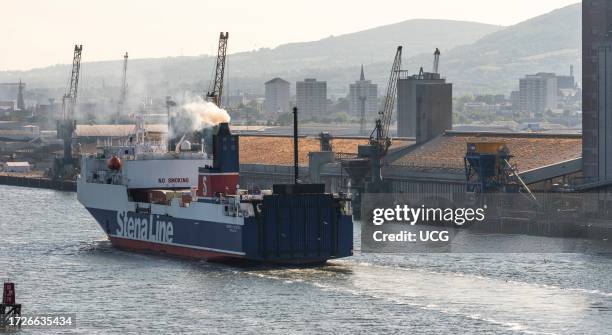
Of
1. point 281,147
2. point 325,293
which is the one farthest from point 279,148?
point 325,293

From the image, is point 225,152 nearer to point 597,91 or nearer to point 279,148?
point 597,91

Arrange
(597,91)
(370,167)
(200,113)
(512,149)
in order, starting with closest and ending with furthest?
(200,113) → (597,91) → (370,167) → (512,149)

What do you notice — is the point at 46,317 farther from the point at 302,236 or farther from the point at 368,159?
the point at 368,159

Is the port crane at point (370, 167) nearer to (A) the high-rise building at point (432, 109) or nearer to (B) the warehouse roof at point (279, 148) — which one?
(A) the high-rise building at point (432, 109)

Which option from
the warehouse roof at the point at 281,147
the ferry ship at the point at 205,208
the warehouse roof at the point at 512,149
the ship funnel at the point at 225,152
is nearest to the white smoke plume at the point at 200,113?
the ferry ship at the point at 205,208

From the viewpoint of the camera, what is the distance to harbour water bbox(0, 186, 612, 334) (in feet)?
202

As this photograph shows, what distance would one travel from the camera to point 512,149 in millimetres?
121438

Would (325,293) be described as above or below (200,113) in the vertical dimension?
below

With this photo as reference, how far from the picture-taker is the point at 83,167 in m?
99.5

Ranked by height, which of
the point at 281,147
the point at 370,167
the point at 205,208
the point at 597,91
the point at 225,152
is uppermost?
the point at 597,91

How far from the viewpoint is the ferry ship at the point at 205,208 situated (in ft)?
257

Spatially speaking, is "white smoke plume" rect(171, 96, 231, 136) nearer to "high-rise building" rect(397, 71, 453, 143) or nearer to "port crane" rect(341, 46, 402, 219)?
"port crane" rect(341, 46, 402, 219)

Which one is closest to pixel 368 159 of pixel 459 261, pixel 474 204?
pixel 474 204

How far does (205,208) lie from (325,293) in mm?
→ 15067
